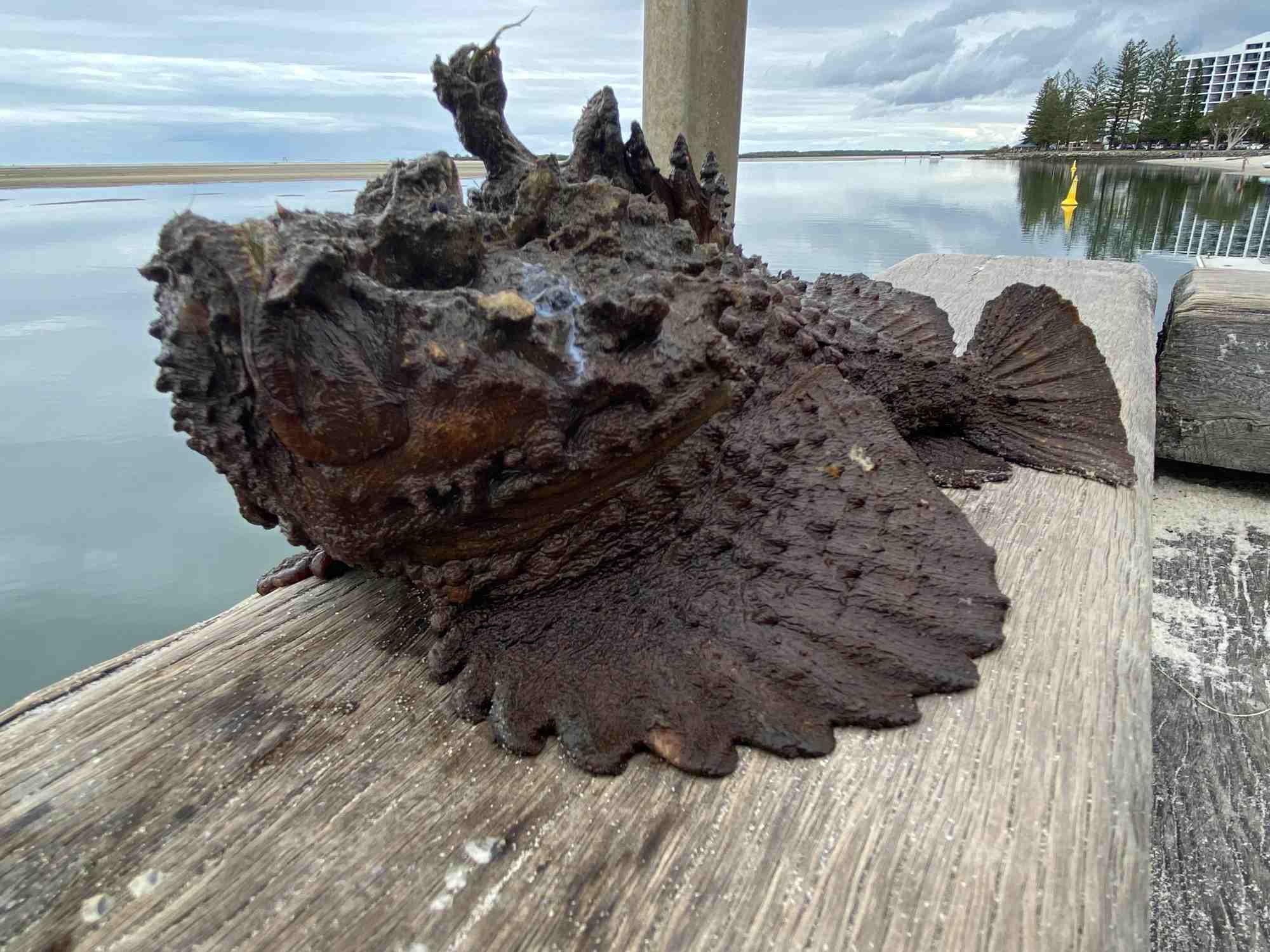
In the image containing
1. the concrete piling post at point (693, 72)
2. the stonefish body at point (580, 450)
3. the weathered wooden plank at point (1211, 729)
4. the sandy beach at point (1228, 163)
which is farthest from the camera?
the sandy beach at point (1228, 163)

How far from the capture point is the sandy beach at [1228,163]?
18.9m

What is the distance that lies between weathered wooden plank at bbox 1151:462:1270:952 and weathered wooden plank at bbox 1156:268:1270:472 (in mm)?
205

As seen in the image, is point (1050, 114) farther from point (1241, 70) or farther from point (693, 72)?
point (693, 72)

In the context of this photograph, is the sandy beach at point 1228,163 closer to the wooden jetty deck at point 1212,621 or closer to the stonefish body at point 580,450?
the wooden jetty deck at point 1212,621

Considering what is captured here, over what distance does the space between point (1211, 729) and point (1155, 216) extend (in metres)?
10.1

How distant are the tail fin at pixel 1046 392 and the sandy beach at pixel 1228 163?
20.0 meters

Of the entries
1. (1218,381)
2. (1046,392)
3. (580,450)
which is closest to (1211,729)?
Result: (1046,392)

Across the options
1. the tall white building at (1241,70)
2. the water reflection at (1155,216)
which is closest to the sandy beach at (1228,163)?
the water reflection at (1155,216)

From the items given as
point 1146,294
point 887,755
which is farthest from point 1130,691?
point 1146,294

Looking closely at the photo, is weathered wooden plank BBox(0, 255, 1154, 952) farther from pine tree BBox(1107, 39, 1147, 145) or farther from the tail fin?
pine tree BBox(1107, 39, 1147, 145)

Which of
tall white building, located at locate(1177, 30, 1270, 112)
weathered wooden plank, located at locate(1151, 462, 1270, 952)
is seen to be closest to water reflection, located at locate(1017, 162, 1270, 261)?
weathered wooden plank, located at locate(1151, 462, 1270, 952)

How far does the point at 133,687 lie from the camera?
1.26m

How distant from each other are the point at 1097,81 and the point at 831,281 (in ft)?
147

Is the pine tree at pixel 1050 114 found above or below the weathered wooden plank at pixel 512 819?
above
